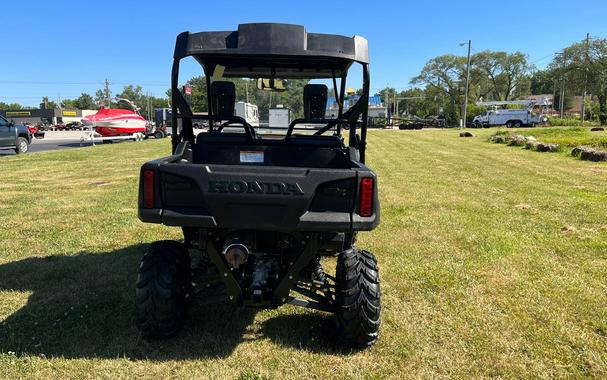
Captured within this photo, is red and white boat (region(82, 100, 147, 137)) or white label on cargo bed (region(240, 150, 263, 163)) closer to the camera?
white label on cargo bed (region(240, 150, 263, 163))

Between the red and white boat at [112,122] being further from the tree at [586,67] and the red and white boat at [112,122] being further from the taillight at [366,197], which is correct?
the tree at [586,67]

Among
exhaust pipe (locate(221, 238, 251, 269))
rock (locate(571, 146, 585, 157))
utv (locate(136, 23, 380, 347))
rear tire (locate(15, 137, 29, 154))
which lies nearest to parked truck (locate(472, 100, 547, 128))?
rock (locate(571, 146, 585, 157))

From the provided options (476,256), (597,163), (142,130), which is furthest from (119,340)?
(142,130)

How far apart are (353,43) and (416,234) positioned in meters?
3.63

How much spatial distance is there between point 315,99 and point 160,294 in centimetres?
251

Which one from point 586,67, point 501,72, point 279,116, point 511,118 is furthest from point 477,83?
point 279,116

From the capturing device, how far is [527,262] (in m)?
5.24

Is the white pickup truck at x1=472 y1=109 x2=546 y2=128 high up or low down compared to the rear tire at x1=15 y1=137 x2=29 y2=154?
up

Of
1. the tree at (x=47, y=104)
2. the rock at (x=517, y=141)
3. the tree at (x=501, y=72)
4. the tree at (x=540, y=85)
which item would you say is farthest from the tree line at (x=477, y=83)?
the tree at (x=47, y=104)

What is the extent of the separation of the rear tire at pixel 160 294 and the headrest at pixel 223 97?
1.73m

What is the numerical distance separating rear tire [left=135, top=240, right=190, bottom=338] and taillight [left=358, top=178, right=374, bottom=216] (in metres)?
1.43

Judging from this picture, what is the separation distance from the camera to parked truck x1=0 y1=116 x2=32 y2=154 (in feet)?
63.7

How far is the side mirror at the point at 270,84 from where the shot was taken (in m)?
5.03

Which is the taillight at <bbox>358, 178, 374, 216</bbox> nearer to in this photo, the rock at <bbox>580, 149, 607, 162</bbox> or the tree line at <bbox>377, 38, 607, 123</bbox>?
the rock at <bbox>580, 149, 607, 162</bbox>
